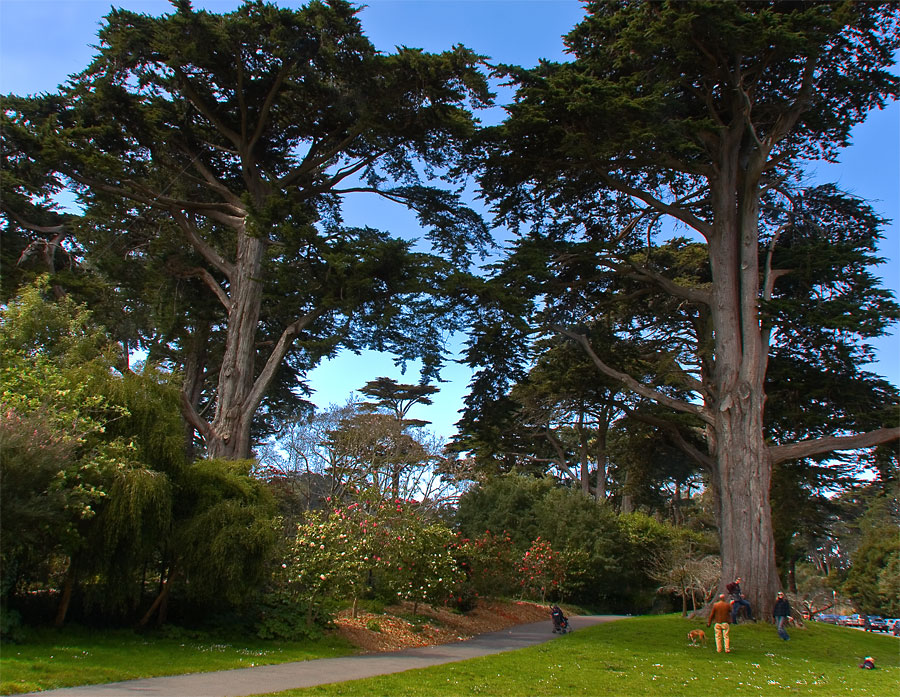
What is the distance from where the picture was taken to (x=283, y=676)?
26.8 ft

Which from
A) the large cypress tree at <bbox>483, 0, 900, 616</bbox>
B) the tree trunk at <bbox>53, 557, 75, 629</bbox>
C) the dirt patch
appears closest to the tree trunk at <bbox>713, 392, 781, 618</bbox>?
the large cypress tree at <bbox>483, 0, 900, 616</bbox>

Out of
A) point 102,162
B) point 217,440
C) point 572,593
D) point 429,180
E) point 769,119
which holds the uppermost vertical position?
point 769,119

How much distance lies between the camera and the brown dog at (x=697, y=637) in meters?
13.4

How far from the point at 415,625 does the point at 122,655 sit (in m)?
7.56

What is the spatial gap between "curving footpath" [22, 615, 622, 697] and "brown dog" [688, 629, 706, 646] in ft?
12.2

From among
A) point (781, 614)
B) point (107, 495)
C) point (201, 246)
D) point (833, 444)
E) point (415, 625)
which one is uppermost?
point (201, 246)

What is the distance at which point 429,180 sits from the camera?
17.8m

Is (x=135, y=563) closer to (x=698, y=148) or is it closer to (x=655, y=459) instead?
(x=698, y=148)

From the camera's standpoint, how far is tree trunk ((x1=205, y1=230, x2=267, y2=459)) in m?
15.1

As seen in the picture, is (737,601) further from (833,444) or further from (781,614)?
(833,444)

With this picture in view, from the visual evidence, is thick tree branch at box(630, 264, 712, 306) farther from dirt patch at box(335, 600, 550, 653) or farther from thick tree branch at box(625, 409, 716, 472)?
dirt patch at box(335, 600, 550, 653)

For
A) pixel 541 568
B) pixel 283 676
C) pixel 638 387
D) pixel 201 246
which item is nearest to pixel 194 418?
pixel 201 246

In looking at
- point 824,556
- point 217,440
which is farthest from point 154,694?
point 824,556

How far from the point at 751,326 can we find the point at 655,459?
7465 mm
